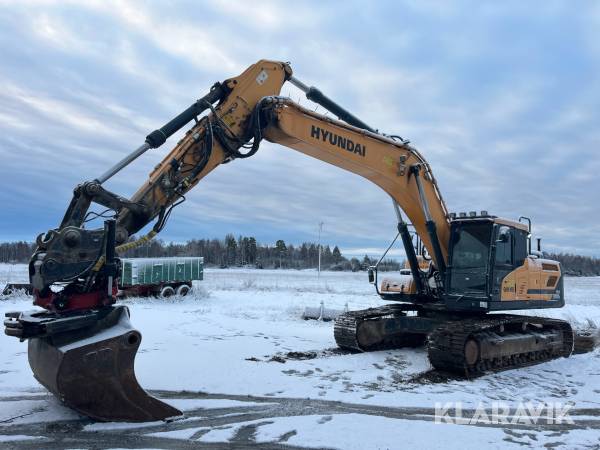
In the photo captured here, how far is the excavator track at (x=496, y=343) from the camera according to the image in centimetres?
916

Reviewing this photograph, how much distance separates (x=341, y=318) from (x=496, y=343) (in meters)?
3.11

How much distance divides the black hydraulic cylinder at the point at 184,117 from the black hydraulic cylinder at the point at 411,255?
4.98 meters

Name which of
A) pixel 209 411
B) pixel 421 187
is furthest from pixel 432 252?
pixel 209 411

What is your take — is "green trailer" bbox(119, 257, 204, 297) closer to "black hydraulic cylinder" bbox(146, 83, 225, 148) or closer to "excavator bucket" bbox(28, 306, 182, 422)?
"black hydraulic cylinder" bbox(146, 83, 225, 148)

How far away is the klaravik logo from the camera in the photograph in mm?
9500

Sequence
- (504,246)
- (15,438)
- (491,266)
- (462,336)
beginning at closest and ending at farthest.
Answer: (15,438) → (462,336) → (491,266) → (504,246)

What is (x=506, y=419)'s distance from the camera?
679 cm

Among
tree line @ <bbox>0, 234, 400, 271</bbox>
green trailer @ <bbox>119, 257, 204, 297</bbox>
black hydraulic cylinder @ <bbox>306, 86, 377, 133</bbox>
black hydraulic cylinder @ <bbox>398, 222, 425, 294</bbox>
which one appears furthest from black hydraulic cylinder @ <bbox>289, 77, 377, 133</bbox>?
tree line @ <bbox>0, 234, 400, 271</bbox>

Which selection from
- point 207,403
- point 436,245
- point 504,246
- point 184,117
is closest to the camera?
point 207,403

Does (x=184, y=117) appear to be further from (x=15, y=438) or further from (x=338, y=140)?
(x=15, y=438)

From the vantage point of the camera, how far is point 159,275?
2383 cm

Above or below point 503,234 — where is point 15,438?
below

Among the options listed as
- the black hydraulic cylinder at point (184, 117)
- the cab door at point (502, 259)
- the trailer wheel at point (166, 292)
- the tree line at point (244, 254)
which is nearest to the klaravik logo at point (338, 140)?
the black hydraulic cylinder at point (184, 117)

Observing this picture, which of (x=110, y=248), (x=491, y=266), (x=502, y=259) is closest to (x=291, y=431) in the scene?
(x=110, y=248)
